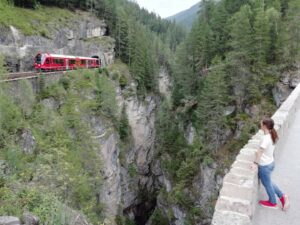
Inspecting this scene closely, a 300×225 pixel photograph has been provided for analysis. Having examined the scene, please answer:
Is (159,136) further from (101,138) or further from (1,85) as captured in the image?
(1,85)

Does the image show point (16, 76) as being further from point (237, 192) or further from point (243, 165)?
point (237, 192)

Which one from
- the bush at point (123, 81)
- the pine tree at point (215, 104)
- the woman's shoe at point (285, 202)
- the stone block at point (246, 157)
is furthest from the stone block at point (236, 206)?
the bush at point (123, 81)

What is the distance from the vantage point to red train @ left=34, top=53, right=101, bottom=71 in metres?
28.5

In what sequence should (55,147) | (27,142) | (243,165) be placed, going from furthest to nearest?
(55,147), (27,142), (243,165)

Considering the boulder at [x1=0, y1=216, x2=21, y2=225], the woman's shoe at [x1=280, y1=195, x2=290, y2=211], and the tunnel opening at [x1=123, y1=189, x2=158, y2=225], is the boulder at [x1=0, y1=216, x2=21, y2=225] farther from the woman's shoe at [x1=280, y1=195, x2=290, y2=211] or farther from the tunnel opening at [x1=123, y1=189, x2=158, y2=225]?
the tunnel opening at [x1=123, y1=189, x2=158, y2=225]

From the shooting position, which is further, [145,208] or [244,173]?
[145,208]

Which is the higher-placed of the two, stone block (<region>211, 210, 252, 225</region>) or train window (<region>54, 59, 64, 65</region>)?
stone block (<region>211, 210, 252, 225</region>)

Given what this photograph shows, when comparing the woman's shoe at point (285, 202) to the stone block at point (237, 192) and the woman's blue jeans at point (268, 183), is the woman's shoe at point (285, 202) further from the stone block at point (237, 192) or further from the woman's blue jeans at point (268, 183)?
the stone block at point (237, 192)

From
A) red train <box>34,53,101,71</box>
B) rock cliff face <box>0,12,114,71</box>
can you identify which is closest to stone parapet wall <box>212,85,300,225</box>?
rock cliff face <box>0,12,114,71</box>

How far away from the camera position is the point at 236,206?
4504mm

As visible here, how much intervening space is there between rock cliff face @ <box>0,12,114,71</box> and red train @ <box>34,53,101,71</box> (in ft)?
5.92

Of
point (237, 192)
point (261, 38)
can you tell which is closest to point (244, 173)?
point (237, 192)

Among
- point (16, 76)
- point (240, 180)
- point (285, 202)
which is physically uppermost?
point (240, 180)

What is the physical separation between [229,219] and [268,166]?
1865 millimetres
